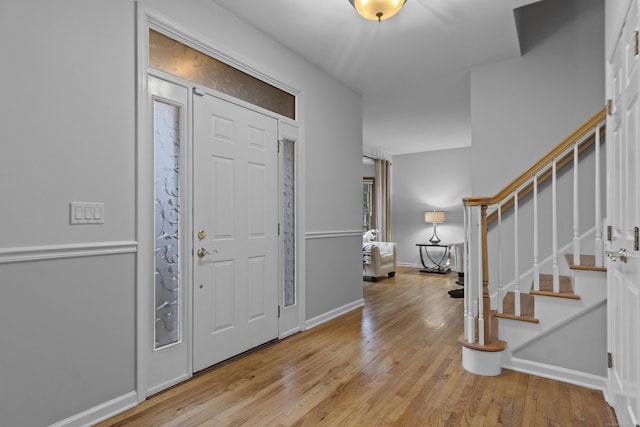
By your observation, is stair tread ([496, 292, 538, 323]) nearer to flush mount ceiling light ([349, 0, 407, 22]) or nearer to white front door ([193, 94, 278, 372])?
white front door ([193, 94, 278, 372])

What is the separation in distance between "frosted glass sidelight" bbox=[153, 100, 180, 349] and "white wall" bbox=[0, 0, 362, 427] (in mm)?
208

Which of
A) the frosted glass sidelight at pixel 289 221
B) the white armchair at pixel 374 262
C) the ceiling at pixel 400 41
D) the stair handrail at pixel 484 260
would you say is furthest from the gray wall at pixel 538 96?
the white armchair at pixel 374 262

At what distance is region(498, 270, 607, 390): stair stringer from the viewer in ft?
7.58

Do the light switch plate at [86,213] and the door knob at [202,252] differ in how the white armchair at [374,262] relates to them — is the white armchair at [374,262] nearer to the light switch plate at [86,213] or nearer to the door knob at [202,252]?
the door knob at [202,252]

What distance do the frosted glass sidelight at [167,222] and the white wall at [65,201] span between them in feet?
0.68

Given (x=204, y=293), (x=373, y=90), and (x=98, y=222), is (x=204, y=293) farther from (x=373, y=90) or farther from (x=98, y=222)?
(x=373, y=90)

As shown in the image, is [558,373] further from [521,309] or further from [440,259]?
[440,259]

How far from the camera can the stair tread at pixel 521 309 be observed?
2529 mm

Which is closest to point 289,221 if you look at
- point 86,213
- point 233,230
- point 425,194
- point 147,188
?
point 233,230

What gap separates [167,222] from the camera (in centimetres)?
238

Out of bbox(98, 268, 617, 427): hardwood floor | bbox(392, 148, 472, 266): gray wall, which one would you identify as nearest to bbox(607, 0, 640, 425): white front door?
bbox(98, 268, 617, 427): hardwood floor

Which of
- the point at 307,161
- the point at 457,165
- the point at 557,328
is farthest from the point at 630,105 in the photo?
the point at 457,165

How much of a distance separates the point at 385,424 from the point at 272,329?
4.79ft

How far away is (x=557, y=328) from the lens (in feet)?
7.97
